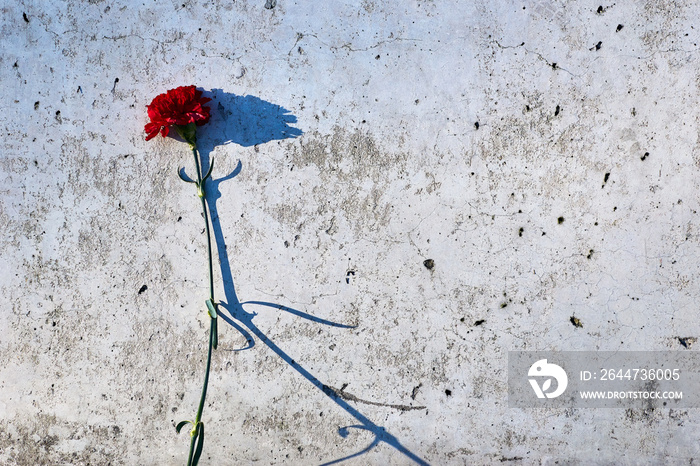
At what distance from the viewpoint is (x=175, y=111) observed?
1.65 m

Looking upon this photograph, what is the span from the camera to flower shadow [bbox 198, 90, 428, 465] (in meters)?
1.80

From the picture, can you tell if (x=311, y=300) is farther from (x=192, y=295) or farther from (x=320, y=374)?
(x=192, y=295)

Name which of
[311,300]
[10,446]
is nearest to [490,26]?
[311,300]

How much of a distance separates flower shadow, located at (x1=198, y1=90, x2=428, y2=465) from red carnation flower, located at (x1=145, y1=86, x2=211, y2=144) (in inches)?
5.4

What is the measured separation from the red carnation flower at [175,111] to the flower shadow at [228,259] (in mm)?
137

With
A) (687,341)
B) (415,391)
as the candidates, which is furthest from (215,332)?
(687,341)

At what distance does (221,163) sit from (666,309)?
192 centimetres

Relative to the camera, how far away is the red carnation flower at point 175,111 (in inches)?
64.8

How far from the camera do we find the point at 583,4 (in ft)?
5.80

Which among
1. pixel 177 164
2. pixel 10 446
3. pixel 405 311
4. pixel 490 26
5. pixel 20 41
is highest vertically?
pixel 490 26

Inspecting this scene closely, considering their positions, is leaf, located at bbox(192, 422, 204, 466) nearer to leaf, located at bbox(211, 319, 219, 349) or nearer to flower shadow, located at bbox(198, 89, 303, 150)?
leaf, located at bbox(211, 319, 219, 349)

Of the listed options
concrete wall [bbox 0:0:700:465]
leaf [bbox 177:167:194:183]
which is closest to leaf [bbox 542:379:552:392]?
concrete wall [bbox 0:0:700:465]

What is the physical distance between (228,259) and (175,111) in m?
0.61

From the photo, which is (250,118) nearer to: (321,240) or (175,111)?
(175,111)
